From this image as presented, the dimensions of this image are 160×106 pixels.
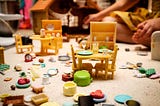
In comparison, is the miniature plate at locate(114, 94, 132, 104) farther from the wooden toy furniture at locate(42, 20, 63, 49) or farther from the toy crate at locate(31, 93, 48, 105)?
the wooden toy furniture at locate(42, 20, 63, 49)

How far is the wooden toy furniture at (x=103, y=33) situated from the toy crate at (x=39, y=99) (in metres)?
0.37

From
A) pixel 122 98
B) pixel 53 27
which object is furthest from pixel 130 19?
pixel 122 98

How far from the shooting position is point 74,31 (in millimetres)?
1641

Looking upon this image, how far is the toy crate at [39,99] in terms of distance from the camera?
0.55 meters

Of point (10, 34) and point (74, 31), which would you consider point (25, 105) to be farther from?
point (74, 31)

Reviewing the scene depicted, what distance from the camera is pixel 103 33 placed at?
0.89 m

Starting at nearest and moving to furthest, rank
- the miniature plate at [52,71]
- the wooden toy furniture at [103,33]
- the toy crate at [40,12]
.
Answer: the miniature plate at [52,71] → the wooden toy furniture at [103,33] → the toy crate at [40,12]

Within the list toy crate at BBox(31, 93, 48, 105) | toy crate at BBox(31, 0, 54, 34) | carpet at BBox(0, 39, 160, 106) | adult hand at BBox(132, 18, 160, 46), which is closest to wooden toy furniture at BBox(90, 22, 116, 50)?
carpet at BBox(0, 39, 160, 106)

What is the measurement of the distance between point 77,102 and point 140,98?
0.17m

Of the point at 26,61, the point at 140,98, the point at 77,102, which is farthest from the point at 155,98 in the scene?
the point at 26,61

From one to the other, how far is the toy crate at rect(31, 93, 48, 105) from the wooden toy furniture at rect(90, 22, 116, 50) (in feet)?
1.23

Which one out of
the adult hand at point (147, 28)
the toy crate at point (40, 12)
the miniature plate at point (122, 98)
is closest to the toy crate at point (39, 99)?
the miniature plate at point (122, 98)

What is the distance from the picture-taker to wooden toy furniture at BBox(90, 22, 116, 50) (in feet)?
2.88

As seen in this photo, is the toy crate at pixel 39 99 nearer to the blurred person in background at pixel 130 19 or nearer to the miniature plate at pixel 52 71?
the miniature plate at pixel 52 71
